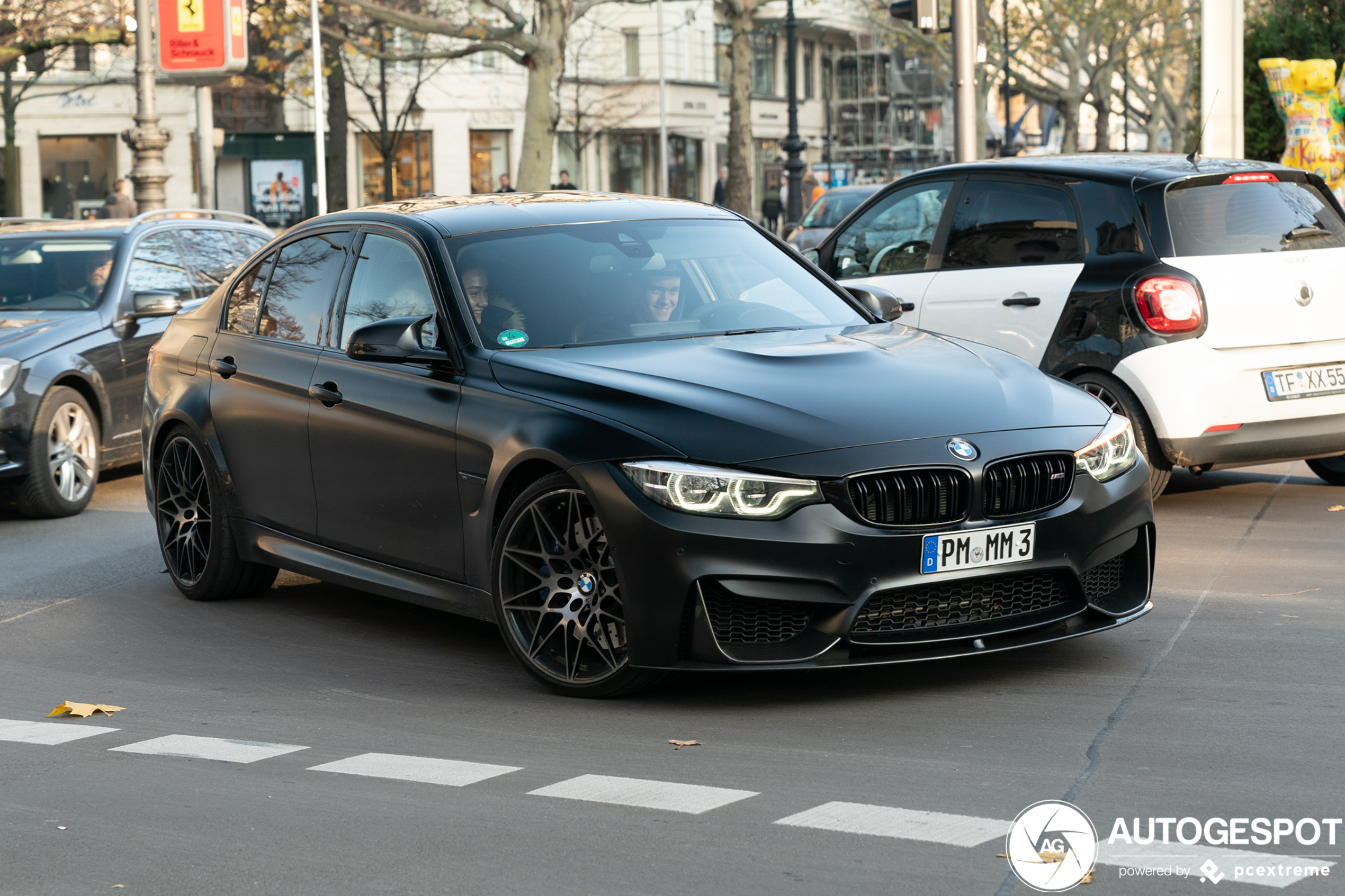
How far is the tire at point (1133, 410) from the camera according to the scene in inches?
340

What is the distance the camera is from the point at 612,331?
20.9 feet

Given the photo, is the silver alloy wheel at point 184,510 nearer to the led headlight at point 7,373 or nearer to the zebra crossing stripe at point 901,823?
the led headlight at point 7,373

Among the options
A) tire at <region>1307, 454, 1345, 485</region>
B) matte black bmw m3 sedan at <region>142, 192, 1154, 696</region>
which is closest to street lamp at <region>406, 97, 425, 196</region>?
tire at <region>1307, 454, 1345, 485</region>

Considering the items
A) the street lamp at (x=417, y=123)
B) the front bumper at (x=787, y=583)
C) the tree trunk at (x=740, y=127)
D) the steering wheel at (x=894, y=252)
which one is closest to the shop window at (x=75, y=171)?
the street lamp at (x=417, y=123)

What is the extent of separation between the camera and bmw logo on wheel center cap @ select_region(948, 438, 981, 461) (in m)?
5.40

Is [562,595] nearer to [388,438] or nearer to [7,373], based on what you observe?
[388,438]

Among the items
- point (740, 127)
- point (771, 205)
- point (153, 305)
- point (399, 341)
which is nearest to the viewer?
point (399, 341)

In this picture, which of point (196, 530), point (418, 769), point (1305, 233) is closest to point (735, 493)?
point (418, 769)

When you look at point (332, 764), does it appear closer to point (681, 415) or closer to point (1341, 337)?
point (681, 415)

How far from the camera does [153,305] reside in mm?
11078

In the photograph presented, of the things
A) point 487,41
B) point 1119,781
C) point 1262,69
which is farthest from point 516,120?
point 1119,781

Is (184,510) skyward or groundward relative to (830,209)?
groundward

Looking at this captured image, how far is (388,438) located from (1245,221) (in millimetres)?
4529

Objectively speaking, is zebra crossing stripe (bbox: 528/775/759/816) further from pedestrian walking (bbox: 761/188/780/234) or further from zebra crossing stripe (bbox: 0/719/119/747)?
pedestrian walking (bbox: 761/188/780/234)
